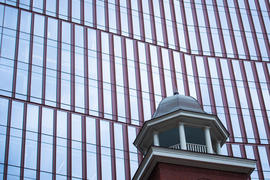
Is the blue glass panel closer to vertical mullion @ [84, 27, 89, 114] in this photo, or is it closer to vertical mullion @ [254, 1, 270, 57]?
vertical mullion @ [84, 27, 89, 114]

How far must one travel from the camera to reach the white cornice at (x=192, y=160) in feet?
74.9

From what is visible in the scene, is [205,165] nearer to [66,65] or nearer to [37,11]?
[66,65]

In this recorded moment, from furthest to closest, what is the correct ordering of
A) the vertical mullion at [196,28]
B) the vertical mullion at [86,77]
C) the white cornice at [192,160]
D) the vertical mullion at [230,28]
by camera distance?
the vertical mullion at [230,28], the vertical mullion at [196,28], the vertical mullion at [86,77], the white cornice at [192,160]

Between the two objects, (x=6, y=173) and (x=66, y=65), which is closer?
(x=6, y=173)

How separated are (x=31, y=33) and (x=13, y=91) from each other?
834cm

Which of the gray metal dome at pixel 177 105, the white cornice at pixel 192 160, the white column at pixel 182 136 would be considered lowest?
the white cornice at pixel 192 160

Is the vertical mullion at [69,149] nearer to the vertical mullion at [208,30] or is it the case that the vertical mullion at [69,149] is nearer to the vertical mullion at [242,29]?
the vertical mullion at [208,30]

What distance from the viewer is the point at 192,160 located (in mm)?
23016

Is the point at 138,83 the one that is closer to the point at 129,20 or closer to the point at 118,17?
the point at 129,20

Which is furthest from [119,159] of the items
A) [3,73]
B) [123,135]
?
[3,73]

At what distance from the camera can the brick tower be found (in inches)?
901

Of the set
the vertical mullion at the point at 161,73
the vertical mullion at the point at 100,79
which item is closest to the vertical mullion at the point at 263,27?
the vertical mullion at the point at 161,73

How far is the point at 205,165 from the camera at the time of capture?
23234 mm

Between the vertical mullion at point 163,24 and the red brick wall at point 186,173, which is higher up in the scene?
the vertical mullion at point 163,24
